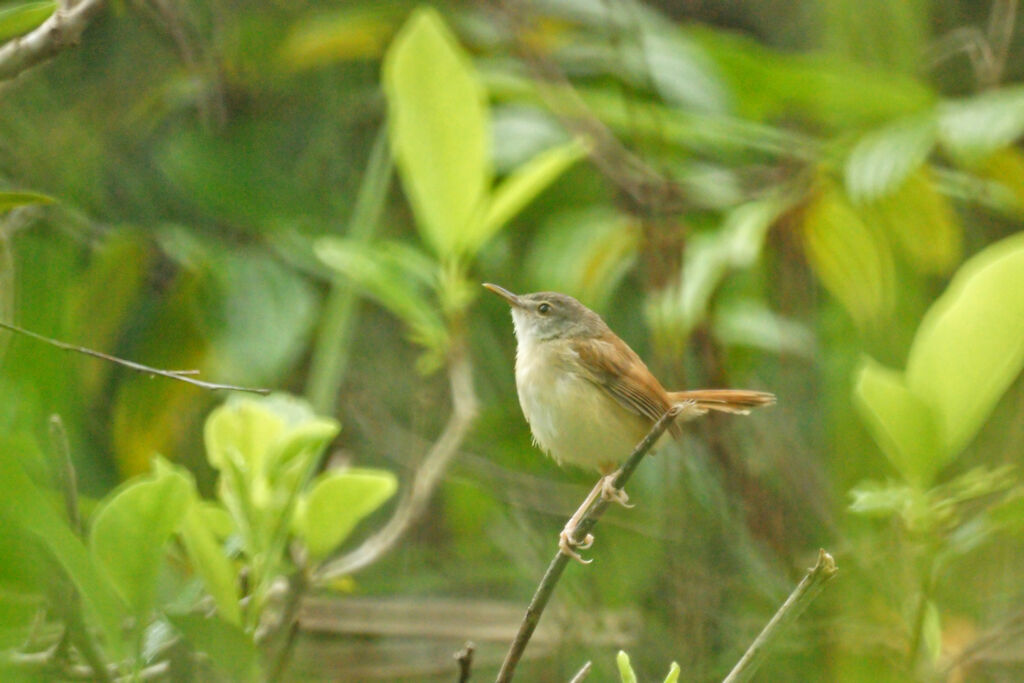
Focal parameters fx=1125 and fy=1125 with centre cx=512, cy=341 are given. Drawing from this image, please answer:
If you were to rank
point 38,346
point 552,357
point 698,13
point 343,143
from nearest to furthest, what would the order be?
1. point 38,346
2. point 552,357
3. point 343,143
4. point 698,13

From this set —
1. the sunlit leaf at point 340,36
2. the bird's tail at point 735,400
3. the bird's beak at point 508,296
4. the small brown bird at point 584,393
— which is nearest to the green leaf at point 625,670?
the bird's tail at point 735,400

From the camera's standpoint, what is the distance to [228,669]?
1190 millimetres

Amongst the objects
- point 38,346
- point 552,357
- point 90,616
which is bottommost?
point 552,357

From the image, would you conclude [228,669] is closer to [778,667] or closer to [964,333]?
[964,333]

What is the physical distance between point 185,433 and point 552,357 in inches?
41.3

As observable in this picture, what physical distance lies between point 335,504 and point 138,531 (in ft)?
1.04

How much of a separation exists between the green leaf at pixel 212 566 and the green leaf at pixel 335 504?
6.4 inches

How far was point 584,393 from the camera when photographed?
2412 millimetres

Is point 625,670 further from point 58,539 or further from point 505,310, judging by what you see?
point 505,310

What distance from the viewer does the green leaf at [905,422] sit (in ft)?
4.26

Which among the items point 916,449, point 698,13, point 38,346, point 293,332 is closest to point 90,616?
point 38,346

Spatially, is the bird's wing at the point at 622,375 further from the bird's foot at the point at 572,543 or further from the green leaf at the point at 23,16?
the green leaf at the point at 23,16

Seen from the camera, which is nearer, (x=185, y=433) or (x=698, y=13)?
(x=185, y=433)

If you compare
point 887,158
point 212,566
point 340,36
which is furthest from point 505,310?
point 212,566
